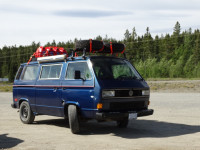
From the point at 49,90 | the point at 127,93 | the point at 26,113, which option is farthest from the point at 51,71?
the point at 127,93

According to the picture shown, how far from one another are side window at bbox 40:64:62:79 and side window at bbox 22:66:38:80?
455 mm

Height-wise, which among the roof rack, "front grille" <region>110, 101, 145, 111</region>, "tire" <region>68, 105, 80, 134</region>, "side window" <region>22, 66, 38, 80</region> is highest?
the roof rack

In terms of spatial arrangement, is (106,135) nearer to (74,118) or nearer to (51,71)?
(74,118)

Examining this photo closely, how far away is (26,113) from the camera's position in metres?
11.1

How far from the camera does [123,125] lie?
10.1 meters

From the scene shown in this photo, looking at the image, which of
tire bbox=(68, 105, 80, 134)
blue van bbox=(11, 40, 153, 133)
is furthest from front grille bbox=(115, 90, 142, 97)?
tire bbox=(68, 105, 80, 134)

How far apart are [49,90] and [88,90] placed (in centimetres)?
188

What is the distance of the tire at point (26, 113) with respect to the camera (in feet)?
35.5

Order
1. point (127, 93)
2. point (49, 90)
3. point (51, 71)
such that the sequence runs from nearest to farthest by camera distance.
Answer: point (127, 93) < point (49, 90) < point (51, 71)

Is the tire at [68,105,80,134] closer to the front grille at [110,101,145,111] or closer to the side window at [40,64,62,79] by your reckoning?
the front grille at [110,101,145,111]

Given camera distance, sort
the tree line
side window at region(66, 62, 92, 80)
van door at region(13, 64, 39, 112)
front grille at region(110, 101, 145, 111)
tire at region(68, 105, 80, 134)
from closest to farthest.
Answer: front grille at region(110, 101, 145, 111) < tire at region(68, 105, 80, 134) < side window at region(66, 62, 92, 80) < van door at region(13, 64, 39, 112) < the tree line

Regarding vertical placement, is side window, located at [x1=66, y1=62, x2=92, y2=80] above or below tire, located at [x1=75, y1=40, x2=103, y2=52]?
below

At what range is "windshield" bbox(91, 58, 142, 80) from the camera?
346 inches

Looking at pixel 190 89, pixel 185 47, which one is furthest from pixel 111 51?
pixel 185 47
